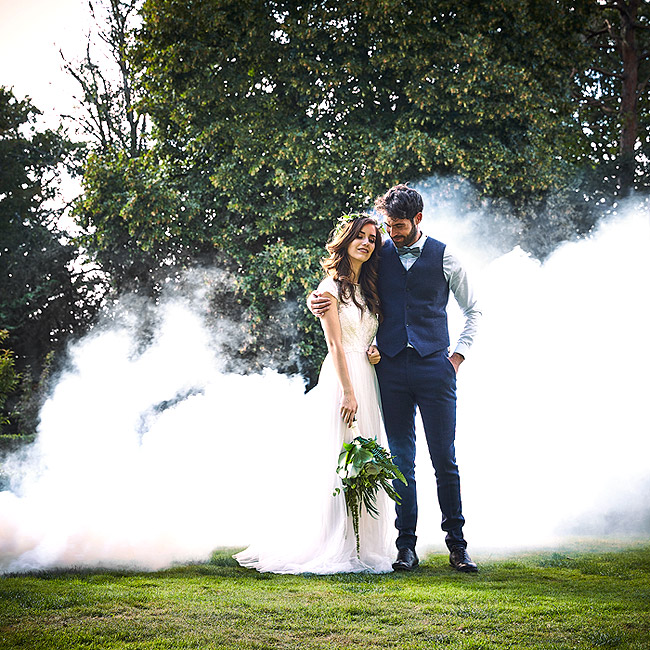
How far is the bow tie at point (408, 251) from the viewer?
397 cm

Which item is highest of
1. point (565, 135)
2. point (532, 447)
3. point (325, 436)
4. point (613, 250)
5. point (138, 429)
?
point (565, 135)

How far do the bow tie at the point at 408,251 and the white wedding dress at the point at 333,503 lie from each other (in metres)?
0.33

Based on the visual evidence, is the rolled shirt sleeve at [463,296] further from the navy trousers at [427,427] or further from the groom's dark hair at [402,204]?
the groom's dark hair at [402,204]

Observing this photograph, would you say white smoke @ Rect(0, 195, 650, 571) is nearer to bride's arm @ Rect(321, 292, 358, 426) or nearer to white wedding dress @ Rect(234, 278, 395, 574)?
white wedding dress @ Rect(234, 278, 395, 574)

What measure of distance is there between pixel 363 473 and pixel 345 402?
44cm

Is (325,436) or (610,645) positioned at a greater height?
(325,436)

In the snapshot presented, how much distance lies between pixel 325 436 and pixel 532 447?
10.1 feet

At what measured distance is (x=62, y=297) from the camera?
15109 millimetres

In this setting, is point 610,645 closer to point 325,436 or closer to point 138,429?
point 325,436

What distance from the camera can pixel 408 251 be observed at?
399cm

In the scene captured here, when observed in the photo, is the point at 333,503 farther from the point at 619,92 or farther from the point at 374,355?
the point at 619,92

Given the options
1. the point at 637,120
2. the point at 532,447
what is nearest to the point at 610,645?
the point at 532,447

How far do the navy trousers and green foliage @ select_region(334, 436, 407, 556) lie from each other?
0.15 m

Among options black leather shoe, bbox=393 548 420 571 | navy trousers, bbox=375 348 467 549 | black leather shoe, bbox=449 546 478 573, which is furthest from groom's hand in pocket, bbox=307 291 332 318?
black leather shoe, bbox=449 546 478 573
